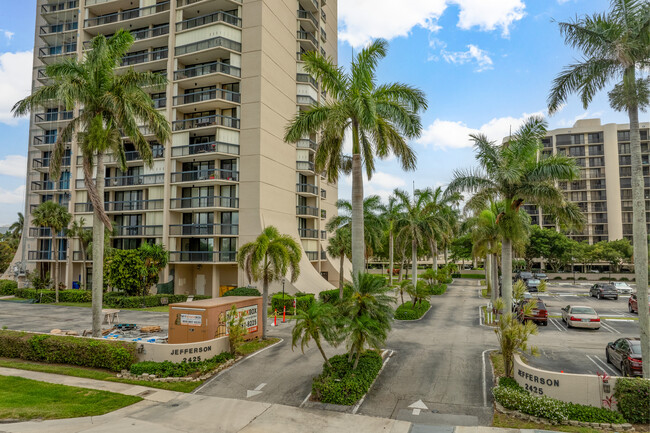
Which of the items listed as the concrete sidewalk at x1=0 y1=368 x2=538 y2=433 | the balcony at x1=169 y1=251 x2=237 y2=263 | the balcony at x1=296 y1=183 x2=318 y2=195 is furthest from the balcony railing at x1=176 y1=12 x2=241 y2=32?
the concrete sidewalk at x1=0 y1=368 x2=538 y2=433

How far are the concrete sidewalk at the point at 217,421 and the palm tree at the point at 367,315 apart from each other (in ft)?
7.98

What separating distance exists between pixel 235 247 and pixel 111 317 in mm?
13113

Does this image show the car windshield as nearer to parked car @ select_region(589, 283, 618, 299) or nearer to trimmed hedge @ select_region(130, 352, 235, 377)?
parked car @ select_region(589, 283, 618, 299)

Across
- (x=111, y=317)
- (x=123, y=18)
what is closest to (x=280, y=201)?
(x=111, y=317)

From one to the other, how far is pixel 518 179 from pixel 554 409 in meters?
9.75

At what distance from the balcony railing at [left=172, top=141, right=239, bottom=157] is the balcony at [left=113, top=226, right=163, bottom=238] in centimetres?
778

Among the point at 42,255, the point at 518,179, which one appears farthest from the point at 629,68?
the point at 42,255

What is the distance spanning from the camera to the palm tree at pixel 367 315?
13000 millimetres

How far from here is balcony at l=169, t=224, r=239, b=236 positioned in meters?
36.5

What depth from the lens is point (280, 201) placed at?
128 ft

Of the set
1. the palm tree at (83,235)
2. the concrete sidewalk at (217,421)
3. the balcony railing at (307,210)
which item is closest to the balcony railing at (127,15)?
the palm tree at (83,235)

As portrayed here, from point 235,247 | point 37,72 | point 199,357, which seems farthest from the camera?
point 37,72

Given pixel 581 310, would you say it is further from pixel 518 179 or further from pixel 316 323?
pixel 316 323

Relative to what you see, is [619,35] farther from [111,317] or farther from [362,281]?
[111,317]
